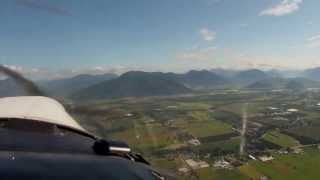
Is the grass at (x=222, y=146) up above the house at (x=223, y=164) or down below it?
above

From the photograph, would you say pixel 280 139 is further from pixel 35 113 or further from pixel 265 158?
pixel 35 113

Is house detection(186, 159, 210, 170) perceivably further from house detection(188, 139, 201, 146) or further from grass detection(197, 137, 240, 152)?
house detection(188, 139, 201, 146)

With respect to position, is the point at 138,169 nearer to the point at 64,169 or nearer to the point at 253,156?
the point at 64,169

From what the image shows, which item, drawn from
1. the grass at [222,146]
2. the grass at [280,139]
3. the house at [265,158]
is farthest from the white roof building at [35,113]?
the grass at [280,139]

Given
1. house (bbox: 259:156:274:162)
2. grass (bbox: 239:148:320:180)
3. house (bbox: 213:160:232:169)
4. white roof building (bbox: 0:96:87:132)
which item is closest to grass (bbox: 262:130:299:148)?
grass (bbox: 239:148:320:180)

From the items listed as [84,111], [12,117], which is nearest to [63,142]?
[12,117]

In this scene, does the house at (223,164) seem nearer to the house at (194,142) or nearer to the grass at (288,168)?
the grass at (288,168)

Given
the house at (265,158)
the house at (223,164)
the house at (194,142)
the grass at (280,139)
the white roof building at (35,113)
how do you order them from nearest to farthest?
the white roof building at (35,113)
the house at (223,164)
the house at (265,158)
the house at (194,142)
the grass at (280,139)

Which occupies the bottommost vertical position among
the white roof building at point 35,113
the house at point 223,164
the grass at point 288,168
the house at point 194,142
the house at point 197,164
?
the grass at point 288,168

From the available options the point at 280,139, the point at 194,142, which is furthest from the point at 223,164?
the point at 280,139
